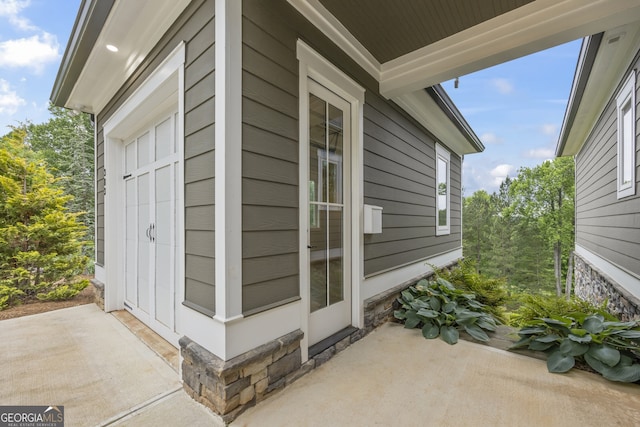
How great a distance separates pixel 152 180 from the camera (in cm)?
277

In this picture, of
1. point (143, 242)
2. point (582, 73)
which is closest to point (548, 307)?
point (582, 73)

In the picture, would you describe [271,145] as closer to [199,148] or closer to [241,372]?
[199,148]

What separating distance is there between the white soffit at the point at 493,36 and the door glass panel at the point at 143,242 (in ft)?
7.80

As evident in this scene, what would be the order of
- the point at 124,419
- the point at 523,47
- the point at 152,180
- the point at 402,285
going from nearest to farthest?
the point at 124,419 < the point at 523,47 < the point at 152,180 < the point at 402,285

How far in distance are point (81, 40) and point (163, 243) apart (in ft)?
6.32

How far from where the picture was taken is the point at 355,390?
1869mm

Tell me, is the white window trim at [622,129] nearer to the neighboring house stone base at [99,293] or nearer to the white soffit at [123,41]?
the white soffit at [123,41]

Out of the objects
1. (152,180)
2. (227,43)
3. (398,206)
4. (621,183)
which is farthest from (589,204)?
(152,180)

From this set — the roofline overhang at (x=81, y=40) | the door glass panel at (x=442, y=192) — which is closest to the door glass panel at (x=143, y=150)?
the roofline overhang at (x=81, y=40)

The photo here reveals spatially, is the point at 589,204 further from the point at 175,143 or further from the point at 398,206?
the point at 175,143

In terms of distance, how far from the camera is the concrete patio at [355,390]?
62.6 inches

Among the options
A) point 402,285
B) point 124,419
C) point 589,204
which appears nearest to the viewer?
point 124,419

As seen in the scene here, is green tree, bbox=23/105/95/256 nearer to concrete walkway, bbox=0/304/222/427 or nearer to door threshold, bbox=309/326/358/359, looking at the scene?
concrete walkway, bbox=0/304/222/427

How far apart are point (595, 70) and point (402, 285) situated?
143 inches
